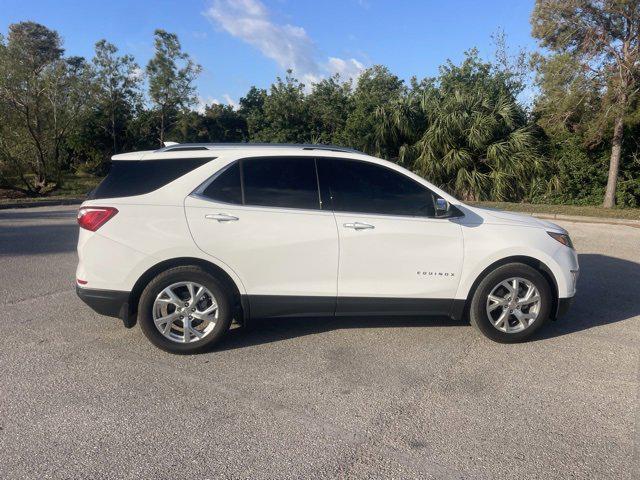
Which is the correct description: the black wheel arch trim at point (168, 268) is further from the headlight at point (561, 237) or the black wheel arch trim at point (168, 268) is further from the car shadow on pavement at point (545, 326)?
the headlight at point (561, 237)

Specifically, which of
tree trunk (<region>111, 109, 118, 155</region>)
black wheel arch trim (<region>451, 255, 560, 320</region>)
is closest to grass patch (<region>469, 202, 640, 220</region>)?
black wheel arch trim (<region>451, 255, 560, 320</region>)

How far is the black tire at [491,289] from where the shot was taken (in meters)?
4.86

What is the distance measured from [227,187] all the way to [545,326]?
11.6 ft

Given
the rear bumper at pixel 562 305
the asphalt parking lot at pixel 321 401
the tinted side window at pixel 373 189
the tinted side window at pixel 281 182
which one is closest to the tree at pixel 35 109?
the asphalt parking lot at pixel 321 401

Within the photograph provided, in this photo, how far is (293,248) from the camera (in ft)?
15.1

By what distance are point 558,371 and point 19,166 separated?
22740 millimetres

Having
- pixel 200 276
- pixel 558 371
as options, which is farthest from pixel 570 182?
pixel 200 276

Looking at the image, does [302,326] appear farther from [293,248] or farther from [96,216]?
[96,216]

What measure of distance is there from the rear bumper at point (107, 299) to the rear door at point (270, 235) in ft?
2.67

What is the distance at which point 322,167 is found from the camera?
4.88 m

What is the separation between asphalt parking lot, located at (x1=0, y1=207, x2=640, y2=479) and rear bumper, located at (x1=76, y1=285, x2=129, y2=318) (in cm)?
39

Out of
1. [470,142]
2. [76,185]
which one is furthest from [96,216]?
[76,185]

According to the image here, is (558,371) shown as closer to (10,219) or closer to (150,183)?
(150,183)

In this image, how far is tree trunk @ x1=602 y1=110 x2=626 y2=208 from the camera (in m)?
16.1
